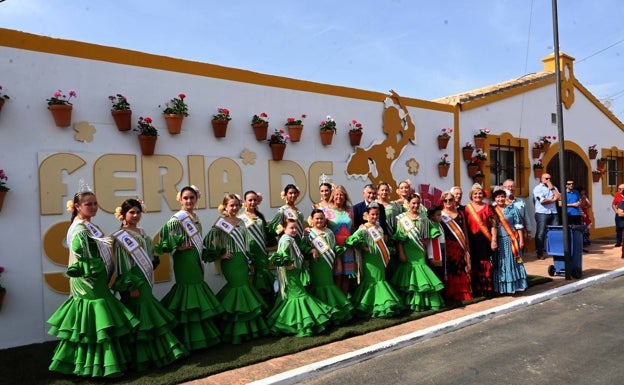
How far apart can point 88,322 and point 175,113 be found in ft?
9.58

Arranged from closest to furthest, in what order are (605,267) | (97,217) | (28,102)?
(28,102)
(97,217)
(605,267)

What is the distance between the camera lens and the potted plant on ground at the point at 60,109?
525cm

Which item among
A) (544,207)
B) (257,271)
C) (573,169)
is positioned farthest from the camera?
(573,169)

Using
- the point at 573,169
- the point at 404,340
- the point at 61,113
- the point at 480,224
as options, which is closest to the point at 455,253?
the point at 480,224

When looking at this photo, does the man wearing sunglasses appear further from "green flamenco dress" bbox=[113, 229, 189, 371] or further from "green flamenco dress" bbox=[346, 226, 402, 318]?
"green flamenco dress" bbox=[113, 229, 189, 371]

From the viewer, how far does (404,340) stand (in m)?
5.11

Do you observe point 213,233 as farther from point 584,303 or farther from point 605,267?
point 605,267

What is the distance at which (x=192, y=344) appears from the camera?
16.0 feet

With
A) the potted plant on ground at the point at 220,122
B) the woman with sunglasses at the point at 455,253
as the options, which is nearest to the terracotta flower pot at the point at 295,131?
the potted plant on ground at the point at 220,122

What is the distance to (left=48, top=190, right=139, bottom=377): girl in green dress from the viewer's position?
13.5 ft

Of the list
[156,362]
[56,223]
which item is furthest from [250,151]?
[156,362]

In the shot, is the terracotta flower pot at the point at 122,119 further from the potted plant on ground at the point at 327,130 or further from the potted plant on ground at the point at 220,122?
the potted plant on ground at the point at 327,130

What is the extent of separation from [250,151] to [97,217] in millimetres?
2318

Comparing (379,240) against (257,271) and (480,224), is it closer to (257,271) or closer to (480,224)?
(257,271)
